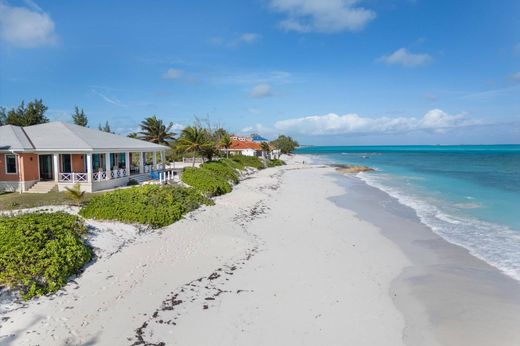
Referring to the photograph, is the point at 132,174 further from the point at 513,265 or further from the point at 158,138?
the point at 513,265

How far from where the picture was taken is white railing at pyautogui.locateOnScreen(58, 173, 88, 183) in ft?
64.5

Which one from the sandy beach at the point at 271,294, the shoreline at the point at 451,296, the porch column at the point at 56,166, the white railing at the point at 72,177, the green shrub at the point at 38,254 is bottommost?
the shoreline at the point at 451,296

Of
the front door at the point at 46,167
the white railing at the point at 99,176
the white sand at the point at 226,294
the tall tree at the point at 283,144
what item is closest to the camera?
the white sand at the point at 226,294

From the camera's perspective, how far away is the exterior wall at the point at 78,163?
21.5 metres

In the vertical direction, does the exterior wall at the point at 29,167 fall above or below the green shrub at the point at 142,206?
above

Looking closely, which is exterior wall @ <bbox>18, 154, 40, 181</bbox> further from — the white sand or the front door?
the white sand

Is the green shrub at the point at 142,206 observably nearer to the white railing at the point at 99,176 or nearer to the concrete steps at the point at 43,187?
the white railing at the point at 99,176

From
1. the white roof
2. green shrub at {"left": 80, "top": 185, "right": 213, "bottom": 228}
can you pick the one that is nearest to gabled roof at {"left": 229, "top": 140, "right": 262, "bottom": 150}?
the white roof

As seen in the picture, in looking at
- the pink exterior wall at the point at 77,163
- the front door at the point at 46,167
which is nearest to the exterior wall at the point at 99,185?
the pink exterior wall at the point at 77,163

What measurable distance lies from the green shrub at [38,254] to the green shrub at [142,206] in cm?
276

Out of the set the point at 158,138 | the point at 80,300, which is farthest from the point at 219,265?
the point at 158,138

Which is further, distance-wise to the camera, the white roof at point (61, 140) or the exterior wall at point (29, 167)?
the white roof at point (61, 140)

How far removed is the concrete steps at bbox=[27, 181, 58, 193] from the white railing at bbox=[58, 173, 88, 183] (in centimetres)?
53

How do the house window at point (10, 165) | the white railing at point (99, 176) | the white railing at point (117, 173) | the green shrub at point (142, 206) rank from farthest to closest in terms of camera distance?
the white railing at point (117, 173), the white railing at point (99, 176), the house window at point (10, 165), the green shrub at point (142, 206)
